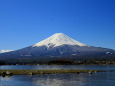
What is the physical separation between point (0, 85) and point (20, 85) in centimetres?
319

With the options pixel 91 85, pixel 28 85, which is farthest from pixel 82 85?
pixel 28 85

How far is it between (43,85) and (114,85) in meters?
11.3

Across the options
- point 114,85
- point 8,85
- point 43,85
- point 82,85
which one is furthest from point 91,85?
point 8,85

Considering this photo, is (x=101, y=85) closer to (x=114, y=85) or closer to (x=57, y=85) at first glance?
(x=114, y=85)

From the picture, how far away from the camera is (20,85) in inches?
1463

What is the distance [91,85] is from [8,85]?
13.4 metres

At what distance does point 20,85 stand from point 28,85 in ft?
4.26

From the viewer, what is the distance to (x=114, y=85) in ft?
119

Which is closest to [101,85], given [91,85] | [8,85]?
[91,85]

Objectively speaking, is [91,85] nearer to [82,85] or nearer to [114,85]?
[82,85]

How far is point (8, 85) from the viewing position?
37.2m

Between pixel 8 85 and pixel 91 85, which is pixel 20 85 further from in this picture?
pixel 91 85

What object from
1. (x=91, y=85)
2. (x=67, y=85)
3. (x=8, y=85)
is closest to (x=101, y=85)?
(x=91, y=85)

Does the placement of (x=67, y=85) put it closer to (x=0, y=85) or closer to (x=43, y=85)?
(x=43, y=85)
